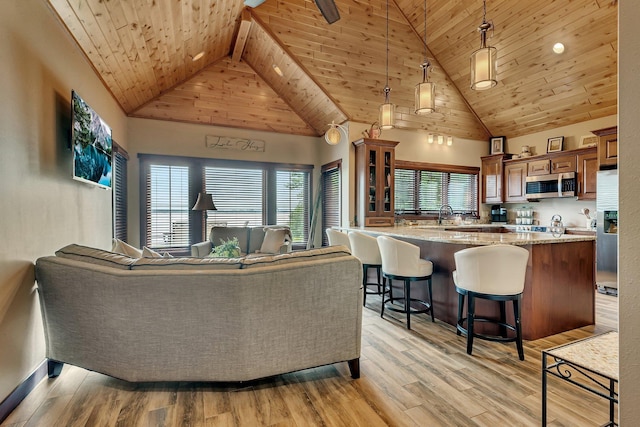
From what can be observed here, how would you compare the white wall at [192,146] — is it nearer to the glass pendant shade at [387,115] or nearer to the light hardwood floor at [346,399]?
the glass pendant shade at [387,115]

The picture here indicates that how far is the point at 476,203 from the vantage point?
7.23 metres

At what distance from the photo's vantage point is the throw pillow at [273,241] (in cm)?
524

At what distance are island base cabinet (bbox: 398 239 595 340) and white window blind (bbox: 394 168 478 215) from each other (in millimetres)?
2986

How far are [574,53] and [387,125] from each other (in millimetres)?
3509

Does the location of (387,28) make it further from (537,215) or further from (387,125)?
(537,215)

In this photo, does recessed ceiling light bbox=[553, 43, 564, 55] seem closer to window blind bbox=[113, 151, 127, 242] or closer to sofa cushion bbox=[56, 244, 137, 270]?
sofa cushion bbox=[56, 244, 137, 270]

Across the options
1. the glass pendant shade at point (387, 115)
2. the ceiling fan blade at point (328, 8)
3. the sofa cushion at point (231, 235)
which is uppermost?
the ceiling fan blade at point (328, 8)

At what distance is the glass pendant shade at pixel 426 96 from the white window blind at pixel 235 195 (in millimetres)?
3876

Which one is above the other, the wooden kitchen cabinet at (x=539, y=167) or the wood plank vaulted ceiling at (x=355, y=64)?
the wood plank vaulted ceiling at (x=355, y=64)

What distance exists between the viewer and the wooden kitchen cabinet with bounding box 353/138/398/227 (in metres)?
5.54

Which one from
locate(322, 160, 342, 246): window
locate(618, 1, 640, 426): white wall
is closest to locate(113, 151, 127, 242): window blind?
locate(322, 160, 342, 246): window

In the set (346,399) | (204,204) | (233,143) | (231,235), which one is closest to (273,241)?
(231,235)

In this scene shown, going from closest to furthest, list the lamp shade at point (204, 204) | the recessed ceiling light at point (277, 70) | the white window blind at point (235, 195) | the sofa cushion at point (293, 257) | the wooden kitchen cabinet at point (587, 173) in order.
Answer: the sofa cushion at point (293, 257), the lamp shade at point (204, 204), the wooden kitchen cabinet at point (587, 173), the recessed ceiling light at point (277, 70), the white window blind at point (235, 195)

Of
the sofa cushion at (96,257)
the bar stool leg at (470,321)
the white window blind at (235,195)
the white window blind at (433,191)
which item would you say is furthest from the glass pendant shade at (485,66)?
the white window blind at (235,195)
